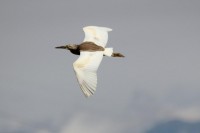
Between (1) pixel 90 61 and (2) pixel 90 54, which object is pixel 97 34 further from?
(1) pixel 90 61

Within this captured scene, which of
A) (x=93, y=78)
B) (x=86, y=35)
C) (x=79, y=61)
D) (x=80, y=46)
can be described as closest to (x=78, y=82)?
(x=93, y=78)

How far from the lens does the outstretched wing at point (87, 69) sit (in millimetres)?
Result: 37969

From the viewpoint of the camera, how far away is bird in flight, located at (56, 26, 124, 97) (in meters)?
38.6

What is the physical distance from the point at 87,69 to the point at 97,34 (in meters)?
10.1

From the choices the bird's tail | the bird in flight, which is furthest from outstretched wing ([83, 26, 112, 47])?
the bird's tail

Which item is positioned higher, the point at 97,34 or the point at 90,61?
the point at 97,34

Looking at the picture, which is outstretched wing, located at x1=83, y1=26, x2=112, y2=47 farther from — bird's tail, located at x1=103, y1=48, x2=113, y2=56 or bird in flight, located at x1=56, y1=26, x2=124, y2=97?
bird's tail, located at x1=103, y1=48, x2=113, y2=56

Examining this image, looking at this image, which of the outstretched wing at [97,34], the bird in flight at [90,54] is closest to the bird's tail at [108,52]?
the bird in flight at [90,54]

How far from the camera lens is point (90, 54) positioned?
44156 mm

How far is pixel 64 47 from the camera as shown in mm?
48219

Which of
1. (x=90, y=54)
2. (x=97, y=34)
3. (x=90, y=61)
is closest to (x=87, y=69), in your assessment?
(x=90, y=61)

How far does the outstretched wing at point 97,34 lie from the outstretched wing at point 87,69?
427 cm

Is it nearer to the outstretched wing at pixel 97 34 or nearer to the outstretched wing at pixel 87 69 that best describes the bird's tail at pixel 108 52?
the outstretched wing at pixel 87 69

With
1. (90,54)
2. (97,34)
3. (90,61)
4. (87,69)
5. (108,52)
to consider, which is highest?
(97,34)
